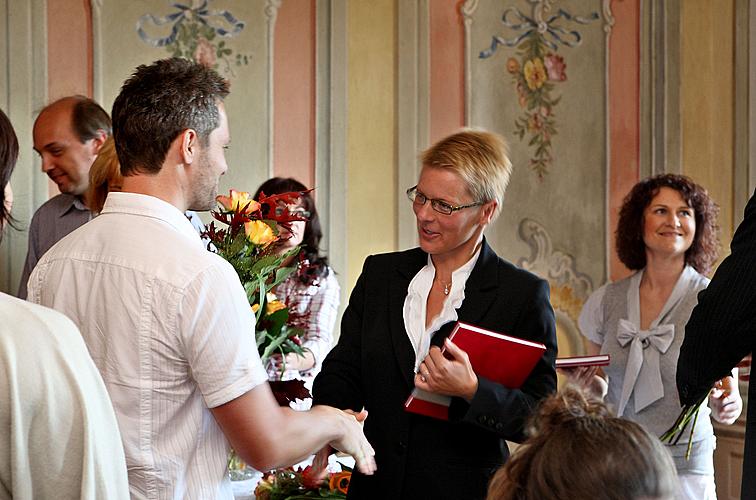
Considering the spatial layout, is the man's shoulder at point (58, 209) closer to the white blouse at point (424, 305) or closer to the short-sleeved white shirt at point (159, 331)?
the white blouse at point (424, 305)

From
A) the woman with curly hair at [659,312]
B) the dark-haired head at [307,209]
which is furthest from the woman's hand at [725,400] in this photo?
the dark-haired head at [307,209]

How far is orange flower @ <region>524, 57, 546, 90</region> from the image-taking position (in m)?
4.68

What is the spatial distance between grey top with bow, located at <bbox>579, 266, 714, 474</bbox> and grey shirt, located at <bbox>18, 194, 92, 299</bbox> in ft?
6.36

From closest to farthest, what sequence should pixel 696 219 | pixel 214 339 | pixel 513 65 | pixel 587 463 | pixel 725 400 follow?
pixel 587 463, pixel 214 339, pixel 725 400, pixel 696 219, pixel 513 65

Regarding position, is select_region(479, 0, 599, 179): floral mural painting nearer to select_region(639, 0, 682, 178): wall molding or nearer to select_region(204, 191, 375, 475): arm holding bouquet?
select_region(639, 0, 682, 178): wall molding

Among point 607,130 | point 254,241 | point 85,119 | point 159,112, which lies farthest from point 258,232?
point 607,130

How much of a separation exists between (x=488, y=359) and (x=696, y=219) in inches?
67.5

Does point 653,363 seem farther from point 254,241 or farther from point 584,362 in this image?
point 254,241

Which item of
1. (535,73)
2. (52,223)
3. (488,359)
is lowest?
(488,359)

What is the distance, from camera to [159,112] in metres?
1.59

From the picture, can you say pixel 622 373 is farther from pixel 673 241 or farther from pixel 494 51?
pixel 494 51

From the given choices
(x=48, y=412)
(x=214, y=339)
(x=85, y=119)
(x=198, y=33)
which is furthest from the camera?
(x=198, y=33)

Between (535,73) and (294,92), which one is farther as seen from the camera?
(535,73)

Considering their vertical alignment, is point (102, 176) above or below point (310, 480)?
above
